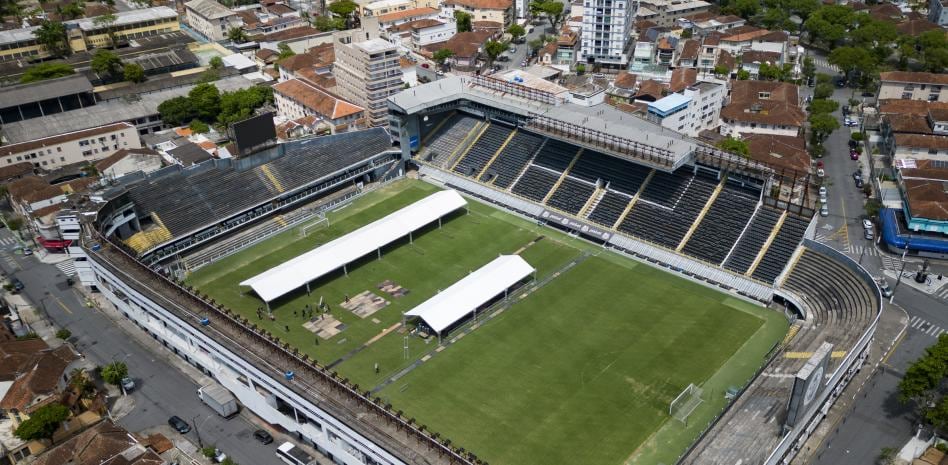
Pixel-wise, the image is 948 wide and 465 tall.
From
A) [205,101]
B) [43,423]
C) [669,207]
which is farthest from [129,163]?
[669,207]

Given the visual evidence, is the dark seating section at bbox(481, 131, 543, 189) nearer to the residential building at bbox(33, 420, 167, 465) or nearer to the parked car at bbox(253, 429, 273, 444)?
the parked car at bbox(253, 429, 273, 444)

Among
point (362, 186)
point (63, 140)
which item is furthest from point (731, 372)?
point (63, 140)

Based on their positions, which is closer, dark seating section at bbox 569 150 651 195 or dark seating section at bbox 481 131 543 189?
dark seating section at bbox 569 150 651 195

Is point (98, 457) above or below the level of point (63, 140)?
below

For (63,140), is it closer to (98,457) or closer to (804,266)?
(98,457)

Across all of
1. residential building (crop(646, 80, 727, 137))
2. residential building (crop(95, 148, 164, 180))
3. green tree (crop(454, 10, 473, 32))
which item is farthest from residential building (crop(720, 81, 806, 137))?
residential building (crop(95, 148, 164, 180))

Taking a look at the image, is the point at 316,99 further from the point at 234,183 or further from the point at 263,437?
the point at 263,437
